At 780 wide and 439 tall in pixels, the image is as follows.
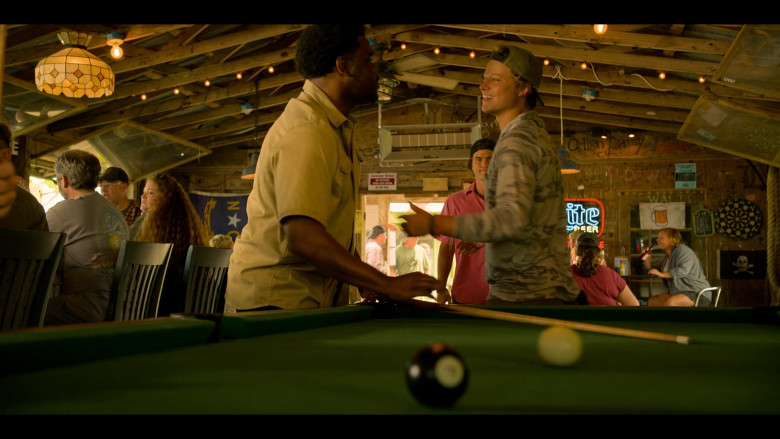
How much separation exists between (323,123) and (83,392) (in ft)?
4.48

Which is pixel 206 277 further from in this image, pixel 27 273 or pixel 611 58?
pixel 611 58

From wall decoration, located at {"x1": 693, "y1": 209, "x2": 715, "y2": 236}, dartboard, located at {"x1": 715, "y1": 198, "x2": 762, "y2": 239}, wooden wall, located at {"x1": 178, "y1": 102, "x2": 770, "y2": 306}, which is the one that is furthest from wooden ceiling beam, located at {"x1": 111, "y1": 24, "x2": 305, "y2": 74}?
dartboard, located at {"x1": 715, "y1": 198, "x2": 762, "y2": 239}

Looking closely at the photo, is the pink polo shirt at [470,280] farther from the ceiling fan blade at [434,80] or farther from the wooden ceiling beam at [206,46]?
the ceiling fan blade at [434,80]

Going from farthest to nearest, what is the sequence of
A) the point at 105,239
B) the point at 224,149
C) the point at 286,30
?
the point at 224,149 → the point at 286,30 → the point at 105,239

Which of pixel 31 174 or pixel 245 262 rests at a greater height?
pixel 31 174

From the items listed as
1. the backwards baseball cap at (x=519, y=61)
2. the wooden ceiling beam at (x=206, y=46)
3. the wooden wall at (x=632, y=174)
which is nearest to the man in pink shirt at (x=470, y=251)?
the backwards baseball cap at (x=519, y=61)

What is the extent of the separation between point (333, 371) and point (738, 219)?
1038 cm

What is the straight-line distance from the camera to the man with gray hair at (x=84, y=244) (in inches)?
143

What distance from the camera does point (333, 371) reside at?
1271 millimetres

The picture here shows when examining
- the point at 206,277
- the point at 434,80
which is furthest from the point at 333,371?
the point at 434,80

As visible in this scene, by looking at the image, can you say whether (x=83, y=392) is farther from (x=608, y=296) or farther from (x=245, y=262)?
(x=608, y=296)

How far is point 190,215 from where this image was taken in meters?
4.40
